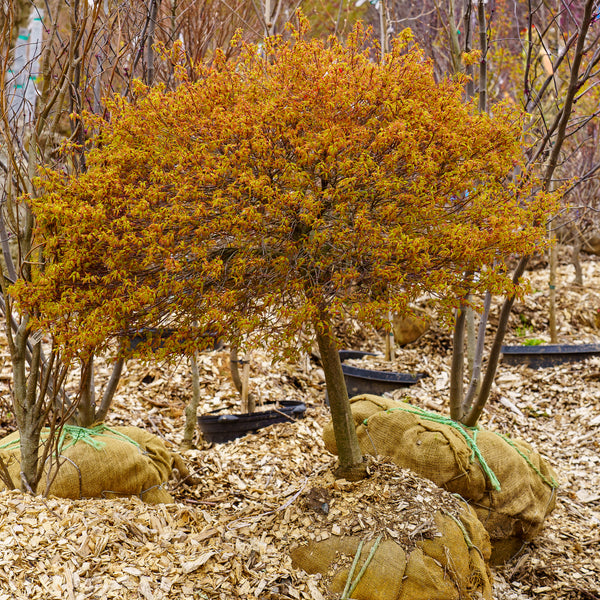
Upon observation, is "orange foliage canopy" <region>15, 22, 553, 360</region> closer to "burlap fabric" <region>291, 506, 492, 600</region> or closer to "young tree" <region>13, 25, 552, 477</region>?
"young tree" <region>13, 25, 552, 477</region>

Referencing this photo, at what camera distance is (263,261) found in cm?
237

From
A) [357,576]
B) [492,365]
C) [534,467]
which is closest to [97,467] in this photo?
[357,576]

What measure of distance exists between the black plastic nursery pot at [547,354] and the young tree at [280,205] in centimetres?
459

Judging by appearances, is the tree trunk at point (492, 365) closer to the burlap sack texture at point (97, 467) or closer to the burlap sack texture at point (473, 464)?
the burlap sack texture at point (473, 464)

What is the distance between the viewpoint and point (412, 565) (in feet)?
9.39

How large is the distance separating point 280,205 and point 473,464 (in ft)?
7.33

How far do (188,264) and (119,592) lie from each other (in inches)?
57.0

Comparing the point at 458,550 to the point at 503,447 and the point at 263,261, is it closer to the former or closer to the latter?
the point at 503,447

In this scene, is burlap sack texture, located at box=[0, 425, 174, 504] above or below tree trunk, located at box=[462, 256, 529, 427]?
below

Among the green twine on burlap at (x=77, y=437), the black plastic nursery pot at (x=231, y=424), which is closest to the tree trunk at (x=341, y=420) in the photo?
the green twine on burlap at (x=77, y=437)

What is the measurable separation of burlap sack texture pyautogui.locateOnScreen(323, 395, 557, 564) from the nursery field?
0.23 metres

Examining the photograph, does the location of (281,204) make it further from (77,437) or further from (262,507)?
(262,507)

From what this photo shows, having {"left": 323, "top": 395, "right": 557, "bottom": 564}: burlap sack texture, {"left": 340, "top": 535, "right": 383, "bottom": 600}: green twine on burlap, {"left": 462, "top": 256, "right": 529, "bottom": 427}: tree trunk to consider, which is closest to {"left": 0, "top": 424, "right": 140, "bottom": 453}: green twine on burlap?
{"left": 323, "top": 395, "right": 557, "bottom": 564}: burlap sack texture

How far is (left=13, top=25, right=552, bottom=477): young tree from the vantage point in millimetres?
2287
